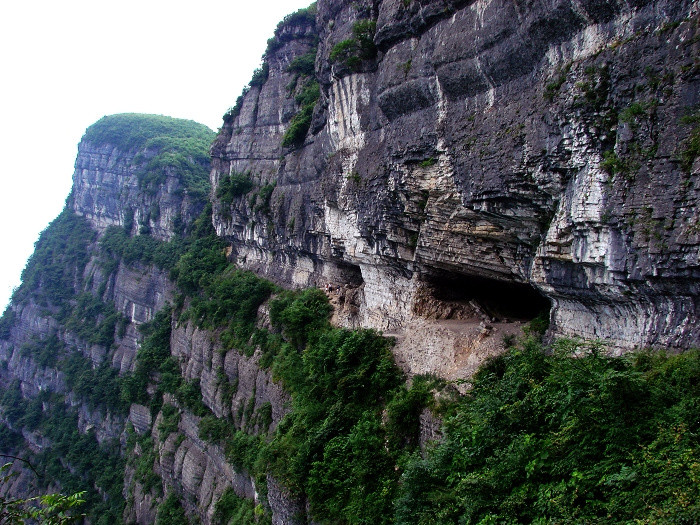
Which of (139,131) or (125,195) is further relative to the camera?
(139,131)

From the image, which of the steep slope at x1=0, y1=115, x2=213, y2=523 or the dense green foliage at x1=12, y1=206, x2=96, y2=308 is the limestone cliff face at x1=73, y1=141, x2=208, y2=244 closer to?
the steep slope at x1=0, y1=115, x2=213, y2=523

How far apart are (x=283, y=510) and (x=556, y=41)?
12.6 meters

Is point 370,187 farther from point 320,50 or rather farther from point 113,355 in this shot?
point 113,355

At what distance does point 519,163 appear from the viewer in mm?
9977

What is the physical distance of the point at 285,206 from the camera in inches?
945

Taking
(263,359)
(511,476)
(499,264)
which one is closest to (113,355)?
(263,359)

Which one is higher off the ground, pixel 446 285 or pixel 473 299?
pixel 446 285

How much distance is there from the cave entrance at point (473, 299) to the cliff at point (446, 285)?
83 millimetres

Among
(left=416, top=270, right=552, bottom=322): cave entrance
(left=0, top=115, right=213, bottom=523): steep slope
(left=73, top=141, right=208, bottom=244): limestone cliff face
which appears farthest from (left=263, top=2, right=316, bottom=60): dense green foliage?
(left=416, top=270, right=552, bottom=322): cave entrance

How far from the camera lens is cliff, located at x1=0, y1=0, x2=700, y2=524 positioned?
7.45 meters

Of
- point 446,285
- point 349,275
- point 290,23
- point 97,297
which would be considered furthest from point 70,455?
point 446,285

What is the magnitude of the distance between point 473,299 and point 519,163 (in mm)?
6590

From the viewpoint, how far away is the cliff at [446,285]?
7.45m

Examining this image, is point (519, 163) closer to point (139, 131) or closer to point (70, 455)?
point (70, 455)
